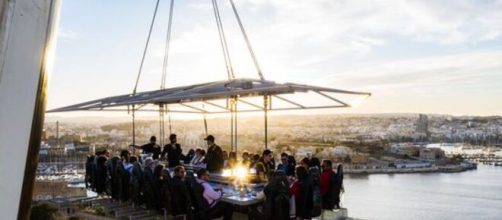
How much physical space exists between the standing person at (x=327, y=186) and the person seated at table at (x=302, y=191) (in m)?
0.52

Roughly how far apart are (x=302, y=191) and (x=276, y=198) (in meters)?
0.45

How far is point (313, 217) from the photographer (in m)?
5.43

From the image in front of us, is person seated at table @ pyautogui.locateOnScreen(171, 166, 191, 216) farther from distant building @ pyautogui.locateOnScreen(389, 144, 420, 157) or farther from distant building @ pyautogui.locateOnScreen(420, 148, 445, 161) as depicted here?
distant building @ pyautogui.locateOnScreen(389, 144, 420, 157)

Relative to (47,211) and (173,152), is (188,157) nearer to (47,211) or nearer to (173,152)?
(173,152)

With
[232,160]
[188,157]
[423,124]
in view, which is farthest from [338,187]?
[423,124]

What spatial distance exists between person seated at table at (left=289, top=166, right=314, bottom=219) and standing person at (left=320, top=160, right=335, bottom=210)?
52 cm

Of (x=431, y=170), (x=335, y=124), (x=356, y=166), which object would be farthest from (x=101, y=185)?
(x=335, y=124)

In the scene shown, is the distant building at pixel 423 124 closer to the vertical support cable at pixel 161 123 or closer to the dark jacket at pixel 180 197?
the vertical support cable at pixel 161 123

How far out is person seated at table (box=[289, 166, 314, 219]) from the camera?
5199 millimetres

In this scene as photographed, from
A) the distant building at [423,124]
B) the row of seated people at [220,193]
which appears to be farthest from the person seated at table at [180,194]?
the distant building at [423,124]

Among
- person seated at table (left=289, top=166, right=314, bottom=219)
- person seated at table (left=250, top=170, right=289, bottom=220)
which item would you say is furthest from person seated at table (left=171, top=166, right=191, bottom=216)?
person seated at table (left=289, top=166, right=314, bottom=219)

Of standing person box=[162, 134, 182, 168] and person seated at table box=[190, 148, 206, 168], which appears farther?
standing person box=[162, 134, 182, 168]

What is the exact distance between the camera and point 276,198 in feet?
16.0

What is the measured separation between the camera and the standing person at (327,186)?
5773mm
